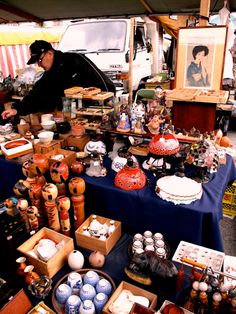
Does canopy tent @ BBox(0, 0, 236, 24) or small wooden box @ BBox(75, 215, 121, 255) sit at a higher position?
canopy tent @ BBox(0, 0, 236, 24)

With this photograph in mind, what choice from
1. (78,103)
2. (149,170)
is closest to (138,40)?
(78,103)

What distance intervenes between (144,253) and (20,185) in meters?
1.04

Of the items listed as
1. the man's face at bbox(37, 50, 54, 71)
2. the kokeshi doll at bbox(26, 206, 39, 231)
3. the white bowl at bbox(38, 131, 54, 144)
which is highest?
the man's face at bbox(37, 50, 54, 71)

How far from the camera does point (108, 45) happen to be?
5.95 meters

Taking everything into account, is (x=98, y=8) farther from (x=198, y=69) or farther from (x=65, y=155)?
(x=65, y=155)

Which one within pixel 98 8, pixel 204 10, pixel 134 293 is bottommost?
pixel 134 293

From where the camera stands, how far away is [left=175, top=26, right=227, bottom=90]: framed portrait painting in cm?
236

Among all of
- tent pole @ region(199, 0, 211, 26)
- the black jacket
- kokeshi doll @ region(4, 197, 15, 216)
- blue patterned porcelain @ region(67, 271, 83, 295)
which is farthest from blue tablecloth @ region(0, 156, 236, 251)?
tent pole @ region(199, 0, 211, 26)

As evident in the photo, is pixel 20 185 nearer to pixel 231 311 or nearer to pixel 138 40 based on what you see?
pixel 231 311

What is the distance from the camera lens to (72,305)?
132 centimetres

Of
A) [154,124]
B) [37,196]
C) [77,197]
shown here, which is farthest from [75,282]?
[154,124]

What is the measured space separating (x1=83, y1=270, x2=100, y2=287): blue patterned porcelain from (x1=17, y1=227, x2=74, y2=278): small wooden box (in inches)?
9.0

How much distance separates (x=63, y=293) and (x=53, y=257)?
245 millimetres

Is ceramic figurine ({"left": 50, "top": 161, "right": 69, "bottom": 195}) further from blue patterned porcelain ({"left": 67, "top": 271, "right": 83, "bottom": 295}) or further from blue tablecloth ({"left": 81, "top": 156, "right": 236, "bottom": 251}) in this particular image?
blue patterned porcelain ({"left": 67, "top": 271, "right": 83, "bottom": 295})
